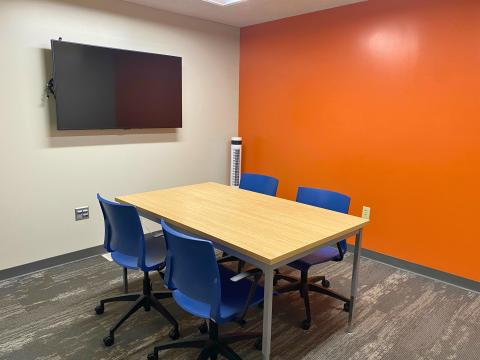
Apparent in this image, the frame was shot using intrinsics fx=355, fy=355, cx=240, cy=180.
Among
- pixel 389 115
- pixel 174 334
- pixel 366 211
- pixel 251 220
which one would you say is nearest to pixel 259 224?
pixel 251 220

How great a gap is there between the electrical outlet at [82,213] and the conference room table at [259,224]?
34.4 inches

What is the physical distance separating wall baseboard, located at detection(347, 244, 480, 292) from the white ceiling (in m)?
2.49

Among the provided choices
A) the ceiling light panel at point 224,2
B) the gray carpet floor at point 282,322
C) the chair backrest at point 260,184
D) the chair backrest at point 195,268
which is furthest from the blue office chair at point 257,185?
the ceiling light panel at point 224,2

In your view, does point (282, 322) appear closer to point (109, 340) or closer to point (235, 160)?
point (109, 340)

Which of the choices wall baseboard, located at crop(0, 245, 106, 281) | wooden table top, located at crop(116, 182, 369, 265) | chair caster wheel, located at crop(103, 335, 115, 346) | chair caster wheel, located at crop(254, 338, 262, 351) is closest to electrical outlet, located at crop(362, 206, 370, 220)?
wooden table top, located at crop(116, 182, 369, 265)

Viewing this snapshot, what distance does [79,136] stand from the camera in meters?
3.33

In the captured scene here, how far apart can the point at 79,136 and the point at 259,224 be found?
2.08 m

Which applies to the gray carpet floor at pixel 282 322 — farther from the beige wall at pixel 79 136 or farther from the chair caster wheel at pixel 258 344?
the beige wall at pixel 79 136

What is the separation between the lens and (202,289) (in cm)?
177

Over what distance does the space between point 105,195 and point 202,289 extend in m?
2.20

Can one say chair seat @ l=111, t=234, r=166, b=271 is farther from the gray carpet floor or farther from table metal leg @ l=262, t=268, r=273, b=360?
table metal leg @ l=262, t=268, r=273, b=360

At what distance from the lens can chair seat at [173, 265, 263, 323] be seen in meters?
1.78

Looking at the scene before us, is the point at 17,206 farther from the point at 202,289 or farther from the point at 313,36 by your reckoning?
the point at 313,36

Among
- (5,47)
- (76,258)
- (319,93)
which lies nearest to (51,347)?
(76,258)
